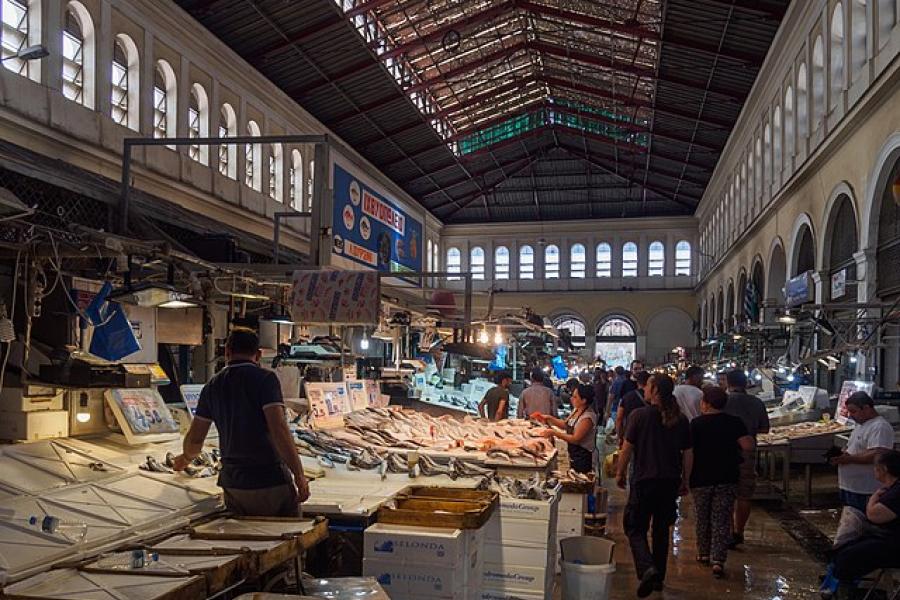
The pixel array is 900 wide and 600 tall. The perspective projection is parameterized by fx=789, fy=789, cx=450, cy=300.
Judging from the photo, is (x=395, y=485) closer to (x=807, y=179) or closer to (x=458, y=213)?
(x=807, y=179)

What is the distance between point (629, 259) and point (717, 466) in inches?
1268

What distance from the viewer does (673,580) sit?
6934 mm

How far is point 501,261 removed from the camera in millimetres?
39719

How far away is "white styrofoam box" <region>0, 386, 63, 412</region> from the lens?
489 cm

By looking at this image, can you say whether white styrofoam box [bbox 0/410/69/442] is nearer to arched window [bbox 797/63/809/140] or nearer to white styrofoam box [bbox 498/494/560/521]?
white styrofoam box [bbox 498/494/560/521]

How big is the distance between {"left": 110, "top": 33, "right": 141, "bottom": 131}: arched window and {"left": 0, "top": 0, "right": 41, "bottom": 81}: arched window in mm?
2074

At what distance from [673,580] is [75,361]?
5.18 metres

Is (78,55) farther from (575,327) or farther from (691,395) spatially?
(575,327)

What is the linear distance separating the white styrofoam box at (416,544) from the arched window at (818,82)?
42.0 feet

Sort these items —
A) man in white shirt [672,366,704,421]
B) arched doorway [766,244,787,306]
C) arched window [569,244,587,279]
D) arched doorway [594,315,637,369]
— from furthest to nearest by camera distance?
arched window [569,244,587,279]
arched doorway [594,315,637,369]
arched doorway [766,244,787,306]
man in white shirt [672,366,704,421]

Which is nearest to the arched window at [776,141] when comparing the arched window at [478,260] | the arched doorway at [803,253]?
the arched doorway at [803,253]

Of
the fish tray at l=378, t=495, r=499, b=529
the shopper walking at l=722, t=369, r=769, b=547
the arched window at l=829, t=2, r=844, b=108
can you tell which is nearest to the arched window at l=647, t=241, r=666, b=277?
the arched window at l=829, t=2, r=844, b=108

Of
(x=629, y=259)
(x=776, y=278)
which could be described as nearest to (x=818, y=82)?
(x=776, y=278)

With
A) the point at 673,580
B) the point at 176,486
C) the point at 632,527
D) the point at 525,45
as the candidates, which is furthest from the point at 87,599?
the point at 525,45
